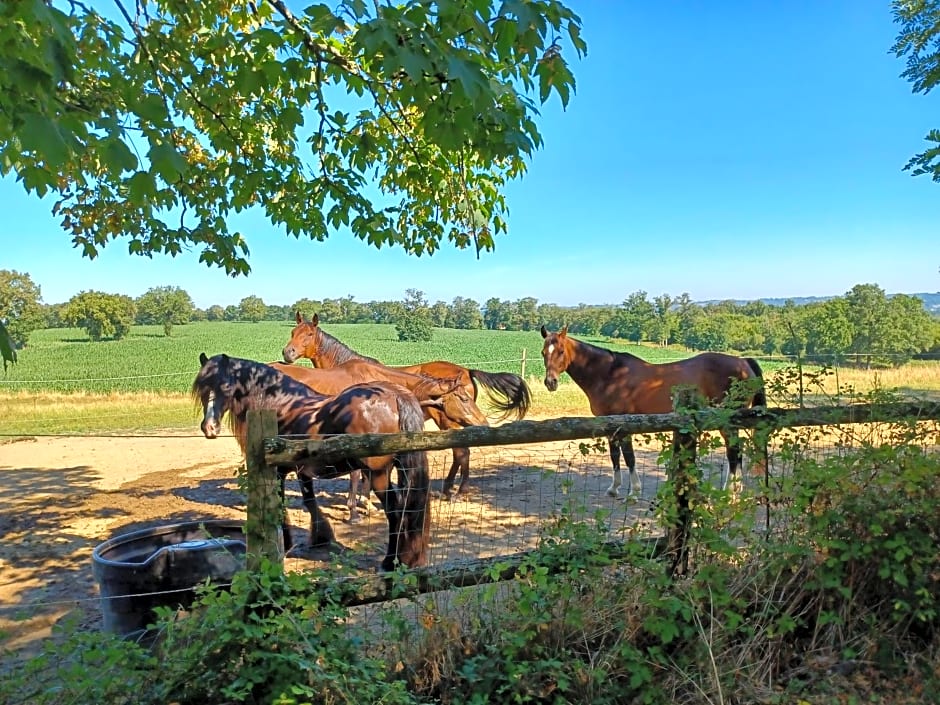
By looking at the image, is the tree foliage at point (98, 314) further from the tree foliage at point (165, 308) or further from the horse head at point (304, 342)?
the horse head at point (304, 342)

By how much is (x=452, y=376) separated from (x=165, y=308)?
44785 mm

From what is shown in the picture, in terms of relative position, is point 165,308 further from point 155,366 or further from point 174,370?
point 174,370

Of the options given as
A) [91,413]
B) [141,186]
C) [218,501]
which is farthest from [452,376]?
[91,413]

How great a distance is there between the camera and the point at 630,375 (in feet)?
23.4

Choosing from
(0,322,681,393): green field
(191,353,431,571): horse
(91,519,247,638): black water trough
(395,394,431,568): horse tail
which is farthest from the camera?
(0,322,681,393): green field

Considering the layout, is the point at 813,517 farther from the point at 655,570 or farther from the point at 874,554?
the point at 655,570

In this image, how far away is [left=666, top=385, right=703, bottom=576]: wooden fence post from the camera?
2900mm

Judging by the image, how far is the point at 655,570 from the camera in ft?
8.91

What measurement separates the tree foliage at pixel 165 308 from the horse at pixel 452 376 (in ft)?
127

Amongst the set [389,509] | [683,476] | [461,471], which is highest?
[683,476]

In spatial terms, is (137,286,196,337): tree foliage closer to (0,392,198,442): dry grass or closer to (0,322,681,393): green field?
(0,322,681,393): green field

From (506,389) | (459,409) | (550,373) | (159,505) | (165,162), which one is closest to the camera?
(165,162)

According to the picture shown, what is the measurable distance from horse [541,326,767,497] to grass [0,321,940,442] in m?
0.93

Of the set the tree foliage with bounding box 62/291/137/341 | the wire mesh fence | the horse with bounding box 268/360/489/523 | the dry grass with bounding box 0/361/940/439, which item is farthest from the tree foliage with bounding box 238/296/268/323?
the horse with bounding box 268/360/489/523
